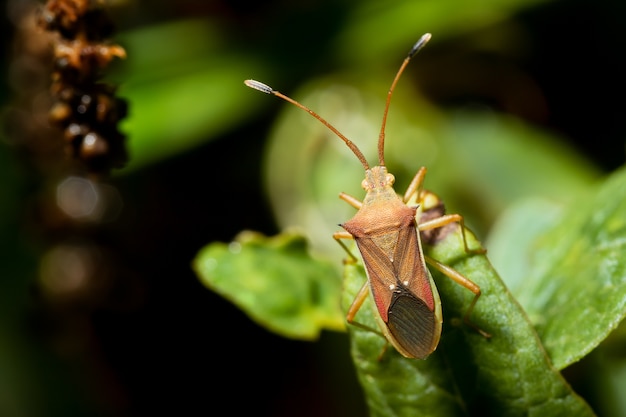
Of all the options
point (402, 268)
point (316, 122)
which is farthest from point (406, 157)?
point (402, 268)

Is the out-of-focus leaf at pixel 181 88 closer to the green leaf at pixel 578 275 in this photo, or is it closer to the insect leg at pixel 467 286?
the green leaf at pixel 578 275

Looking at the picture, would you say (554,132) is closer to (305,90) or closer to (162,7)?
(305,90)

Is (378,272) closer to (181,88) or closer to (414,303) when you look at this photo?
(414,303)

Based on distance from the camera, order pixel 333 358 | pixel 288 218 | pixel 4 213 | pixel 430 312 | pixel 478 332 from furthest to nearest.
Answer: pixel 4 213 → pixel 288 218 → pixel 333 358 → pixel 430 312 → pixel 478 332

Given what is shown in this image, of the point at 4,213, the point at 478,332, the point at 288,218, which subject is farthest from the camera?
the point at 4,213

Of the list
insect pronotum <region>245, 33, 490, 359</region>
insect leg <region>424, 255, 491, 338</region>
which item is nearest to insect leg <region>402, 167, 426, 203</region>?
insect pronotum <region>245, 33, 490, 359</region>

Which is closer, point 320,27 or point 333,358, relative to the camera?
point 333,358

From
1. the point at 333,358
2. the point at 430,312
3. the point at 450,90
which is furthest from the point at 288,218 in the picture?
the point at 430,312

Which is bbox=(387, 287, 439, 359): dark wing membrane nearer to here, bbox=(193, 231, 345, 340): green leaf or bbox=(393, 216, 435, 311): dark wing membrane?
bbox=(393, 216, 435, 311): dark wing membrane

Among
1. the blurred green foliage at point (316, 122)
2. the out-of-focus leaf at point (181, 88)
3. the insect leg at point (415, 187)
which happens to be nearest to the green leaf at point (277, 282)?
the insect leg at point (415, 187)
